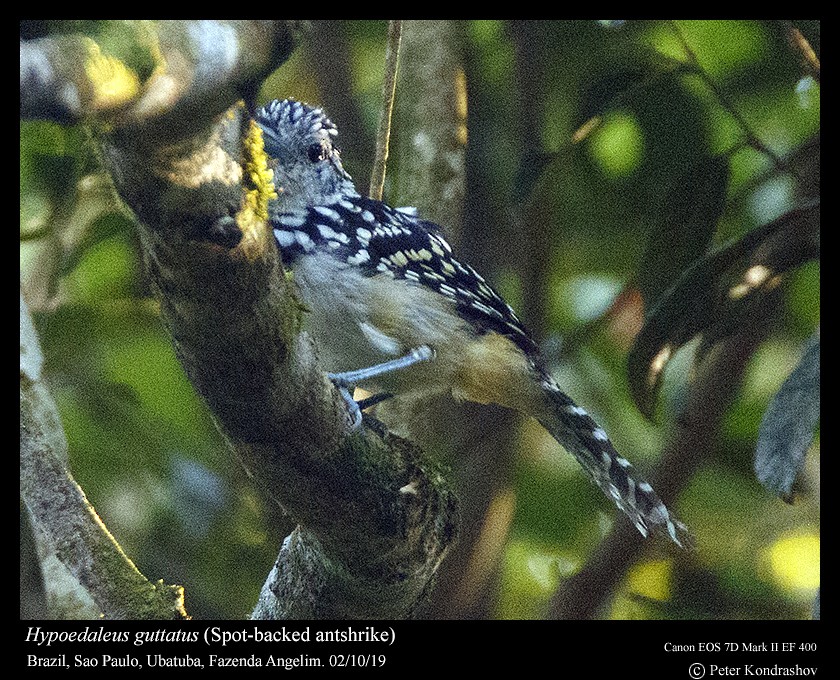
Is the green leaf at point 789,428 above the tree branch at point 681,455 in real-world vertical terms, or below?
above

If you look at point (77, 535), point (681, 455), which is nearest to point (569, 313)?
point (681, 455)

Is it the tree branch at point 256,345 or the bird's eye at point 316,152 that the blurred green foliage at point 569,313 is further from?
the tree branch at point 256,345

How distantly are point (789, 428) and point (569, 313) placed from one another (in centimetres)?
133

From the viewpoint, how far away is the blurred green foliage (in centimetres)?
313

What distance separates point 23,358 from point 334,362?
74 centimetres

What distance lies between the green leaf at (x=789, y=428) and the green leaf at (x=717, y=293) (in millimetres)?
359

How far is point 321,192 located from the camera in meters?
2.69

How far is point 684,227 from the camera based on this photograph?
9.70ft

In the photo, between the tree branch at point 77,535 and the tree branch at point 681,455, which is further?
the tree branch at point 681,455

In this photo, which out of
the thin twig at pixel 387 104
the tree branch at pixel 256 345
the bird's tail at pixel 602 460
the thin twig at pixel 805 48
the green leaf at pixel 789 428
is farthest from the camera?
the thin twig at pixel 805 48

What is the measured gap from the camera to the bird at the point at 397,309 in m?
2.46

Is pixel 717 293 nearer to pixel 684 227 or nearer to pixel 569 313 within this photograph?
pixel 684 227

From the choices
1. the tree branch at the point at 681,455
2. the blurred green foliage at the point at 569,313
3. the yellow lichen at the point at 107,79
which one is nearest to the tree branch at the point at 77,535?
the blurred green foliage at the point at 569,313
